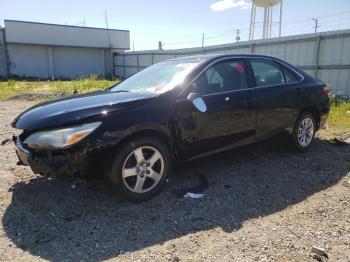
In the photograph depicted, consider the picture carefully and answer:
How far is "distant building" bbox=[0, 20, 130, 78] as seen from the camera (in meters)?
30.2

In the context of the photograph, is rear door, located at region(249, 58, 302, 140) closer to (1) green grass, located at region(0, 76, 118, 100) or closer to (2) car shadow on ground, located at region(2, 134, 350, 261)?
(2) car shadow on ground, located at region(2, 134, 350, 261)

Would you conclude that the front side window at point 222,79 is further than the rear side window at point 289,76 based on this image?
No

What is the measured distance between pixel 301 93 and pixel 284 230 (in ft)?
8.86

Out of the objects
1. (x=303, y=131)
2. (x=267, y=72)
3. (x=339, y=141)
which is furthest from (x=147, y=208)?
(x=339, y=141)

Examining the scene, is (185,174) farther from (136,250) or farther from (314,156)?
(314,156)

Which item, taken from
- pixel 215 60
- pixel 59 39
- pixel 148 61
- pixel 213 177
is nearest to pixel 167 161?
pixel 213 177

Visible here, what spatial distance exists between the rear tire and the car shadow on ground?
488 mm

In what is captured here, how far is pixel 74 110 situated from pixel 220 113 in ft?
5.69

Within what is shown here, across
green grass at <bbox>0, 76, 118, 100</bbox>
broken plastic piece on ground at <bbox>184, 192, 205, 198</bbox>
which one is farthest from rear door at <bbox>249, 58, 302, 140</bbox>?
green grass at <bbox>0, 76, 118, 100</bbox>

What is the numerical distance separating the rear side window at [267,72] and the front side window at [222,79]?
0.87ft

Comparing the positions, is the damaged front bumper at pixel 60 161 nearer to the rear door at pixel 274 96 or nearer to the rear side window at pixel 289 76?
the rear door at pixel 274 96

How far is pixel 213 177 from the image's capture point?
4.46 m

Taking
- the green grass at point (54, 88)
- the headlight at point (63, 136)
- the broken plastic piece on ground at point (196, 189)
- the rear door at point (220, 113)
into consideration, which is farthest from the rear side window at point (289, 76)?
the green grass at point (54, 88)

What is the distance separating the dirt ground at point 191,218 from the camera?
2.88m
